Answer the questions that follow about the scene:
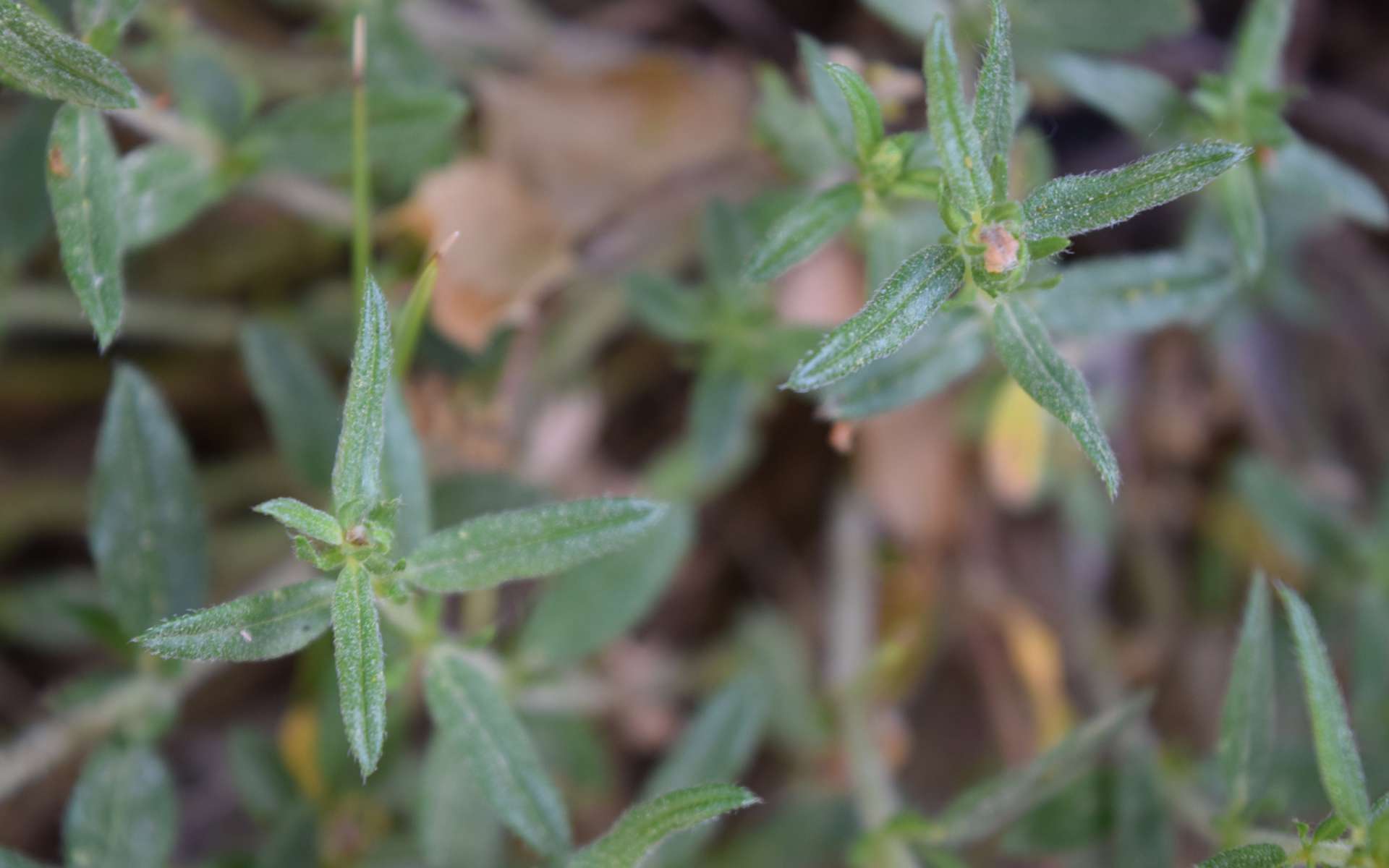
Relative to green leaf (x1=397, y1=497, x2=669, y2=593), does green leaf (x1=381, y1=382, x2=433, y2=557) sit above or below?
below

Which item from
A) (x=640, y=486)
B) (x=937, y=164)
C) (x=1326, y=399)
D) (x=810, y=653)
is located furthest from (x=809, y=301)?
(x=1326, y=399)

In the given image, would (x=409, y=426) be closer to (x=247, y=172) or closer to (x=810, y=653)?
(x=247, y=172)

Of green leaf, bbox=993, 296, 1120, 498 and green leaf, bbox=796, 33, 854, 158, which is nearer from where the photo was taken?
green leaf, bbox=993, 296, 1120, 498

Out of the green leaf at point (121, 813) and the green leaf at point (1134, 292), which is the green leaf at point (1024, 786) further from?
the green leaf at point (121, 813)

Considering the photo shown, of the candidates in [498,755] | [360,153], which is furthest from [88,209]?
[498,755]

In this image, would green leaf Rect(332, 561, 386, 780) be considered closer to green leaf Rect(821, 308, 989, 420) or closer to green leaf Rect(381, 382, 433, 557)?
green leaf Rect(381, 382, 433, 557)

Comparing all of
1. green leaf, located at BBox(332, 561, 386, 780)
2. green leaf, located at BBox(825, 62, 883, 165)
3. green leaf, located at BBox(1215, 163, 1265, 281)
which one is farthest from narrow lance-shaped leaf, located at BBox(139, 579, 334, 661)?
green leaf, located at BBox(1215, 163, 1265, 281)

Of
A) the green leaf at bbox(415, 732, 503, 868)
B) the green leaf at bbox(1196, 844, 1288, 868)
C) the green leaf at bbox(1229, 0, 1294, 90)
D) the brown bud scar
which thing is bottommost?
the green leaf at bbox(415, 732, 503, 868)
